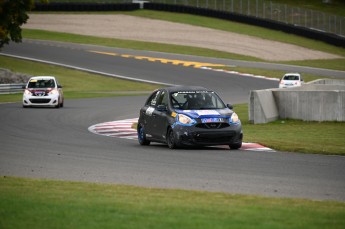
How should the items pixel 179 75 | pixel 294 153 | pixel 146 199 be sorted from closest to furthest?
1. pixel 146 199
2. pixel 294 153
3. pixel 179 75

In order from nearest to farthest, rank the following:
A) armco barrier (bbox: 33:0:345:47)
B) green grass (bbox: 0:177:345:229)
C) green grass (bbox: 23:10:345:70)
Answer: green grass (bbox: 0:177:345:229), green grass (bbox: 23:10:345:70), armco barrier (bbox: 33:0:345:47)

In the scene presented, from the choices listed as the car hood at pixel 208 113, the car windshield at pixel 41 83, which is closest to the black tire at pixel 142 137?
the car hood at pixel 208 113

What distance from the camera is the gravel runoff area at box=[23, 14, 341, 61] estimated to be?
6875cm

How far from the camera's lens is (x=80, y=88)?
5138cm

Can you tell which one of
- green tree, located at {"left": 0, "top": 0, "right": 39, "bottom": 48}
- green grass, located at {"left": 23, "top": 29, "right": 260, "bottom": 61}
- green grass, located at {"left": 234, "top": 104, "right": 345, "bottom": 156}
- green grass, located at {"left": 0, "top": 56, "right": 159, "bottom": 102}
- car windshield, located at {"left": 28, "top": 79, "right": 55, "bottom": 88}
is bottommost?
green grass, located at {"left": 0, "top": 56, "right": 159, "bottom": 102}

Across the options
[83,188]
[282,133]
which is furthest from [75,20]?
[83,188]

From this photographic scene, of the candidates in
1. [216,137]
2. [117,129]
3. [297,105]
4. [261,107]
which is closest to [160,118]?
[216,137]

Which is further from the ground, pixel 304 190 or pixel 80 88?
pixel 304 190

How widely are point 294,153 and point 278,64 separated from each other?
1815 inches

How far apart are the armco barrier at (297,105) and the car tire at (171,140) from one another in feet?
23.0

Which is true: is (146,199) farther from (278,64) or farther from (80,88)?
(278,64)

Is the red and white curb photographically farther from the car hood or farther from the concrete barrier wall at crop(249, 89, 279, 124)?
the concrete barrier wall at crop(249, 89, 279, 124)

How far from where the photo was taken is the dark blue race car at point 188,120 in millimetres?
19422

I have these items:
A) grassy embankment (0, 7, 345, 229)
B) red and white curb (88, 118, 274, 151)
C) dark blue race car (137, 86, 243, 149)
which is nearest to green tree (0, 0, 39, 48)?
red and white curb (88, 118, 274, 151)
